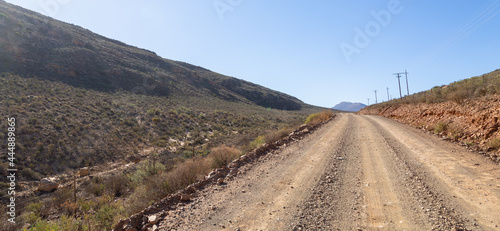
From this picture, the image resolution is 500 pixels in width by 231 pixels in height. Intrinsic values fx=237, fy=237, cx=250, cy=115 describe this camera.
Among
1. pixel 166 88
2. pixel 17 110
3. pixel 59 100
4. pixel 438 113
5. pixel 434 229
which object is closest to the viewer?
pixel 434 229

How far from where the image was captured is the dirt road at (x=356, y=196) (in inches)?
154

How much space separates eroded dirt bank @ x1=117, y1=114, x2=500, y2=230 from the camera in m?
3.91

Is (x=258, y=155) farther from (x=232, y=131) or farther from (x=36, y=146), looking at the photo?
(x=232, y=131)

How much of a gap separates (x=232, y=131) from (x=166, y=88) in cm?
2412

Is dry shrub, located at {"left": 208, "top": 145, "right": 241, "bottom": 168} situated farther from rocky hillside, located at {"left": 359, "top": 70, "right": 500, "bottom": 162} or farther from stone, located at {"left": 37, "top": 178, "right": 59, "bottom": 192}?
stone, located at {"left": 37, "top": 178, "right": 59, "bottom": 192}

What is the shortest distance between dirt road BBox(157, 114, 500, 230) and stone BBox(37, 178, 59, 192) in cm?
1107

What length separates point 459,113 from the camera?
1220cm

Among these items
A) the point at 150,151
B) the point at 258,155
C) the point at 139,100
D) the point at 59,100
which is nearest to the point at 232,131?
the point at 150,151

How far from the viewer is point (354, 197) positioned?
4.92m

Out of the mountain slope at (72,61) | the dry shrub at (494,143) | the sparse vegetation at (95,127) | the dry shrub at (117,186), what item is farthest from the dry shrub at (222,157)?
the mountain slope at (72,61)

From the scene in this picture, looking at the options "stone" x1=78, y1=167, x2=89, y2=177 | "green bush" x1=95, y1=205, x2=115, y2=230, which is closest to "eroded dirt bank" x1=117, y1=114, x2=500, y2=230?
"green bush" x1=95, y1=205, x2=115, y2=230

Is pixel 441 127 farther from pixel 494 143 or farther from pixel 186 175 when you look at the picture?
pixel 186 175

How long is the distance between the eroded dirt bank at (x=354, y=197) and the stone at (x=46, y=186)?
10980 mm

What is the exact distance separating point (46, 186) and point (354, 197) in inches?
579
